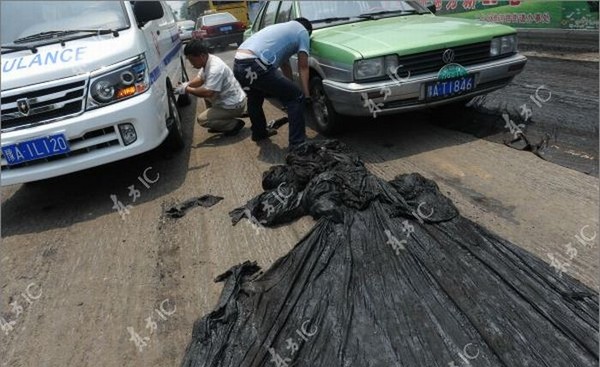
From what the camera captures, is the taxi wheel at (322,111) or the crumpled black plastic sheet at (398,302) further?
the taxi wheel at (322,111)

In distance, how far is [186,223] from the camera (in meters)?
3.64

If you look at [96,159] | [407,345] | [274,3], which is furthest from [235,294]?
[274,3]

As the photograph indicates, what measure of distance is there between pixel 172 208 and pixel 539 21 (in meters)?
10.1

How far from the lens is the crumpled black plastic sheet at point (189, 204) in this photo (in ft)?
12.5

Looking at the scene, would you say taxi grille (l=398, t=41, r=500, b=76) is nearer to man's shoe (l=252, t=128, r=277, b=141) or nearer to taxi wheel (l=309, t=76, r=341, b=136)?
taxi wheel (l=309, t=76, r=341, b=136)

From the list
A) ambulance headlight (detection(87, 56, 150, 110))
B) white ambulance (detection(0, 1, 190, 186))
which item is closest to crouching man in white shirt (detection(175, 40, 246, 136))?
white ambulance (detection(0, 1, 190, 186))

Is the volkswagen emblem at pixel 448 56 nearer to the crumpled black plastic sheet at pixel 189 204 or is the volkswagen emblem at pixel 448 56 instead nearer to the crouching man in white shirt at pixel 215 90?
the crumpled black plastic sheet at pixel 189 204

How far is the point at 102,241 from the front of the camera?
3549 millimetres

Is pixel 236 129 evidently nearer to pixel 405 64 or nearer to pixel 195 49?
pixel 195 49

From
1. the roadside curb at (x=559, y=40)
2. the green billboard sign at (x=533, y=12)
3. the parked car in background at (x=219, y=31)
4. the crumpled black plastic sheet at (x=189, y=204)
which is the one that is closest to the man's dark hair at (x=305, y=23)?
the crumpled black plastic sheet at (x=189, y=204)

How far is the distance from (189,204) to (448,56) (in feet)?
8.94

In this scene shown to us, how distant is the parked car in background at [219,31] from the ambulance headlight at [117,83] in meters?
13.0

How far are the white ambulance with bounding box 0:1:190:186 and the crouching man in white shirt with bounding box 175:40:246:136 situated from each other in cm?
77

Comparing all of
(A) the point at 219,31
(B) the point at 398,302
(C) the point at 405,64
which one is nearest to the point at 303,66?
(C) the point at 405,64
